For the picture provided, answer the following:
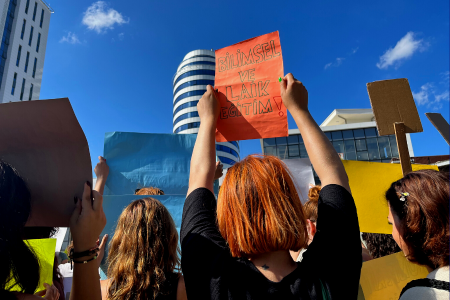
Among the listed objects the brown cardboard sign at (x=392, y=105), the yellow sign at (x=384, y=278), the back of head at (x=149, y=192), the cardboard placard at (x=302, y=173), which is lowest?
the yellow sign at (x=384, y=278)

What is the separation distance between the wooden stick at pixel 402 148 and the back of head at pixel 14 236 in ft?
6.20

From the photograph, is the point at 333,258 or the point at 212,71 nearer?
the point at 333,258

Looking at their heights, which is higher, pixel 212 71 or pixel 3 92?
pixel 212 71

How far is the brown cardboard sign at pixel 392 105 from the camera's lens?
1864 millimetres

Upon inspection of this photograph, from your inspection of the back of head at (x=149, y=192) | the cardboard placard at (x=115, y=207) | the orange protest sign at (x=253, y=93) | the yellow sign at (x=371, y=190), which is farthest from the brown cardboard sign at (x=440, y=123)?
the back of head at (x=149, y=192)

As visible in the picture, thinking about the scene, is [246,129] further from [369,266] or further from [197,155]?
[369,266]

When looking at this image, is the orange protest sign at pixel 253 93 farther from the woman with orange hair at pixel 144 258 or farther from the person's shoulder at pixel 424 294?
the person's shoulder at pixel 424 294

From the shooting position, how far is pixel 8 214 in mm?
870

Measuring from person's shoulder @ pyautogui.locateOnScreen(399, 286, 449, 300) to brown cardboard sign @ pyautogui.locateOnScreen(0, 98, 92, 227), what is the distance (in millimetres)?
1316

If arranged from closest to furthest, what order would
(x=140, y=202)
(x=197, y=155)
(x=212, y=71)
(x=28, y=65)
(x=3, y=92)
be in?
(x=197, y=155) → (x=140, y=202) → (x=3, y=92) → (x=28, y=65) → (x=212, y=71)

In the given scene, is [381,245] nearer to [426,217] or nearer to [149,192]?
[426,217]

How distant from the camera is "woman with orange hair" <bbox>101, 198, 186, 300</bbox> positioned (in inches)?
58.9

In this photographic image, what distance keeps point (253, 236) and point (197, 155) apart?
1.39ft

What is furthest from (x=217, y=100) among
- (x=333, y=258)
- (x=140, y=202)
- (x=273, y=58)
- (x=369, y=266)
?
(x=369, y=266)
